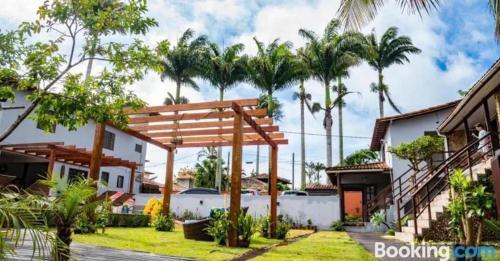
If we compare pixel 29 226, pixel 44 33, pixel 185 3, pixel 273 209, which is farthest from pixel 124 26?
pixel 273 209

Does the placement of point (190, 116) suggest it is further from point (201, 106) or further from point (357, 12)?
point (357, 12)

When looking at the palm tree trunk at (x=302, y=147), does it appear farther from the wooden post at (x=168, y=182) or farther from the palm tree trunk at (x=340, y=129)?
the wooden post at (x=168, y=182)

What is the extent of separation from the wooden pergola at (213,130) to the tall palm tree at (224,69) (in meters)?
14.8

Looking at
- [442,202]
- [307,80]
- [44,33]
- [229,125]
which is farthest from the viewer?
[307,80]

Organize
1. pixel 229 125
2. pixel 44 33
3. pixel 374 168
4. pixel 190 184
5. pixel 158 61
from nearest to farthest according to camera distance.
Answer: pixel 44 33
pixel 158 61
pixel 229 125
pixel 374 168
pixel 190 184

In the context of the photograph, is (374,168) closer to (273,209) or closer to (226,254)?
(273,209)

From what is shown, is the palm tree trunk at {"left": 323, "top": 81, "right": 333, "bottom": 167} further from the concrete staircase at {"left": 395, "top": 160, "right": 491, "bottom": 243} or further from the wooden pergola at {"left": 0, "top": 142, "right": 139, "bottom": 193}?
the concrete staircase at {"left": 395, "top": 160, "right": 491, "bottom": 243}

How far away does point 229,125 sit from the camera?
1186 cm

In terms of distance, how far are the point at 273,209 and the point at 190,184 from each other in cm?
3337

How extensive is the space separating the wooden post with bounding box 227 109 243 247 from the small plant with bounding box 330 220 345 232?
10.8 m

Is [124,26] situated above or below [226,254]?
above

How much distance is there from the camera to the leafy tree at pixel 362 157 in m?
41.3

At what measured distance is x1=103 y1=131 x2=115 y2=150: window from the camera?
25062 millimetres

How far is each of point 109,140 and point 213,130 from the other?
15.5m
